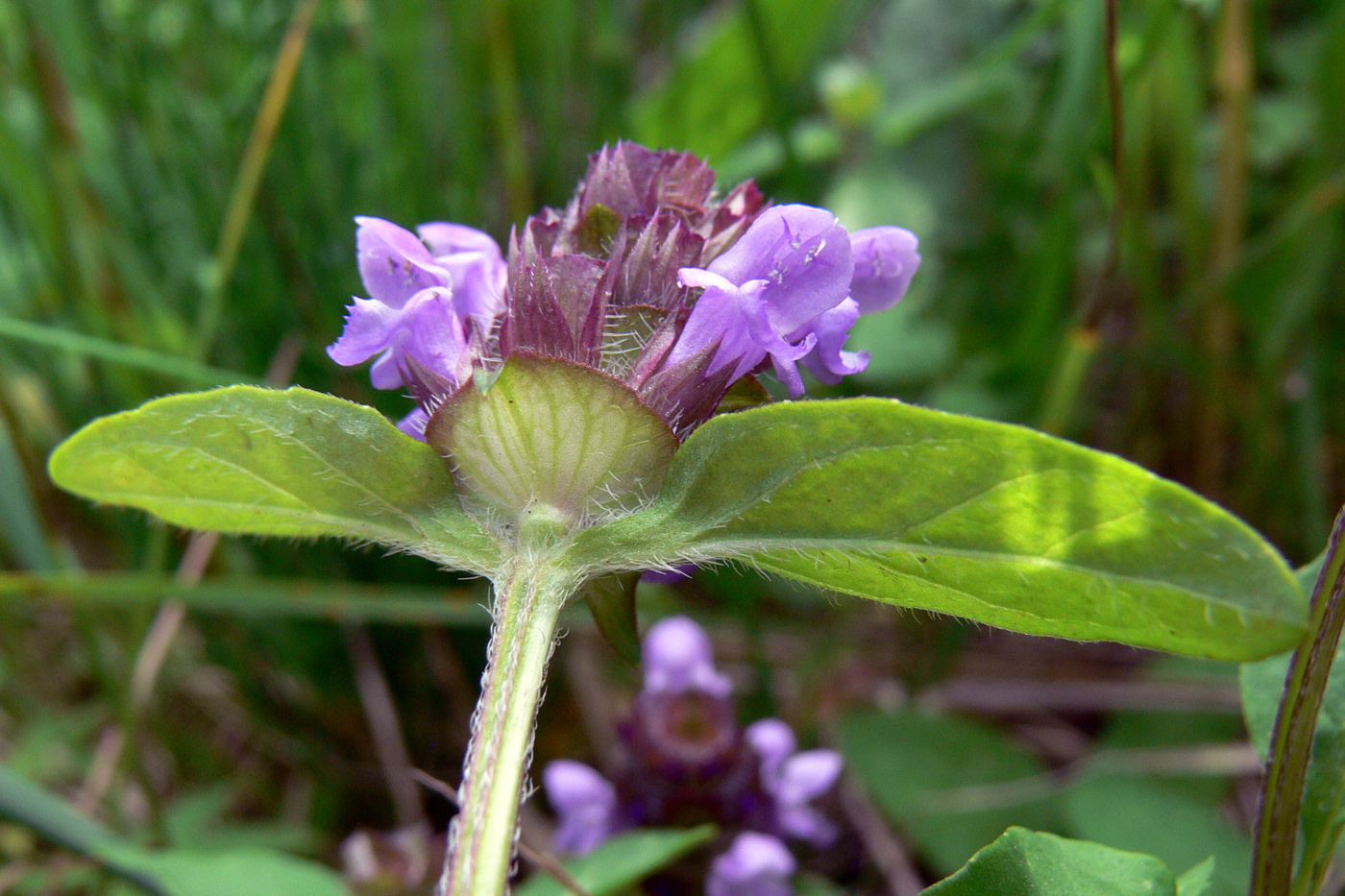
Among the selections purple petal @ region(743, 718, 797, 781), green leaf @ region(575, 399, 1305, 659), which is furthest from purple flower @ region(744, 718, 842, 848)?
green leaf @ region(575, 399, 1305, 659)

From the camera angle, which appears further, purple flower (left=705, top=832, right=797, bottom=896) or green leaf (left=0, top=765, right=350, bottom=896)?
purple flower (left=705, top=832, right=797, bottom=896)

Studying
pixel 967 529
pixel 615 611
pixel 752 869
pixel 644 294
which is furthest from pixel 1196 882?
pixel 752 869

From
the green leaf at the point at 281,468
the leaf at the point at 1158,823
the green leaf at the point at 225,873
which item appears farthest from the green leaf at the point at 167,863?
the leaf at the point at 1158,823

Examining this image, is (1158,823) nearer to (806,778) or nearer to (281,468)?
(806,778)

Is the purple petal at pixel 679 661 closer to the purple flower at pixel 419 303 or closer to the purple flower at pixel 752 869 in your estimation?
the purple flower at pixel 752 869

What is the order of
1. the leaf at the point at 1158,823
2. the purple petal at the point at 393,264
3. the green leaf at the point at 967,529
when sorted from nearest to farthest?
the green leaf at the point at 967,529, the purple petal at the point at 393,264, the leaf at the point at 1158,823

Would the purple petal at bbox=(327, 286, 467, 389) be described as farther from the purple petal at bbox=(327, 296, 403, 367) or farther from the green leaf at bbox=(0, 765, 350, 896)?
the green leaf at bbox=(0, 765, 350, 896)
